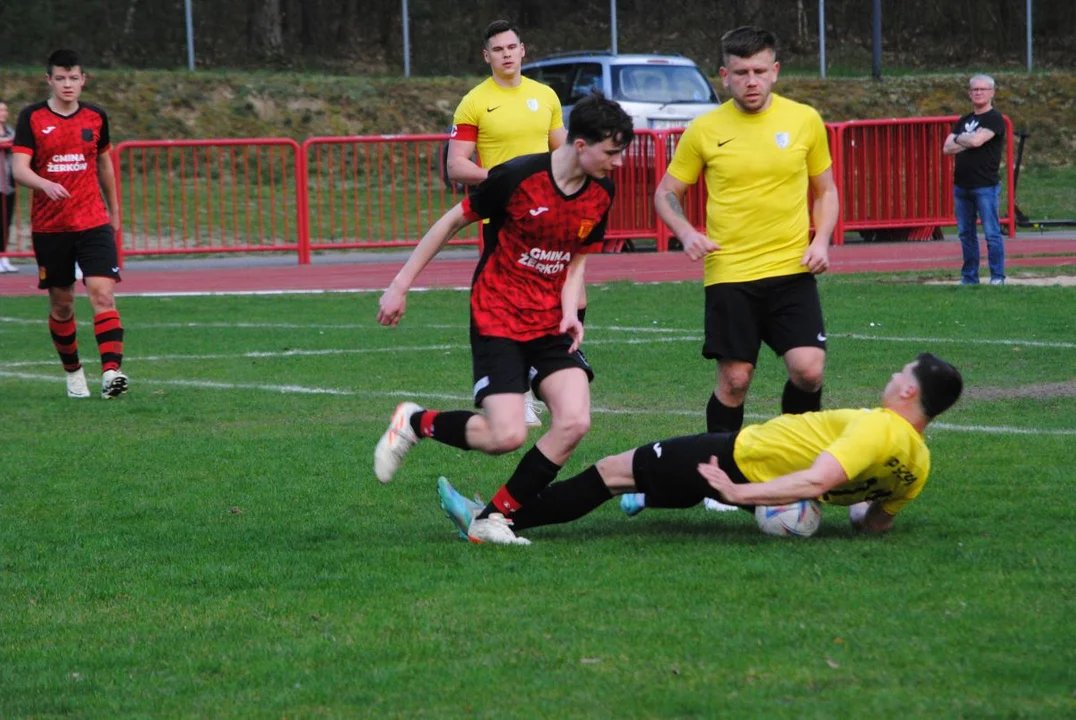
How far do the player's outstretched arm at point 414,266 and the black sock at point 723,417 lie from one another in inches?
53.9

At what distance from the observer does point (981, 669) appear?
4605 mm

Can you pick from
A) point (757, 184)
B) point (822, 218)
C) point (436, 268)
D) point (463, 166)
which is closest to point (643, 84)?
point (436, 268)

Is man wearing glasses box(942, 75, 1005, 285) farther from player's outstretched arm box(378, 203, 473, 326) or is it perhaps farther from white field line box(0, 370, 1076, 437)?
player's outstretched arm box(378, 203, 473, 326)

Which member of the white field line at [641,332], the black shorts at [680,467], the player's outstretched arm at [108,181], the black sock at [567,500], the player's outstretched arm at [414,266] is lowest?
the white field line at [641,332]

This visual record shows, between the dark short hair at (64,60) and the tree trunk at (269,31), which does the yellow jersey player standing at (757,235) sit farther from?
the tree trunk at (269,31)

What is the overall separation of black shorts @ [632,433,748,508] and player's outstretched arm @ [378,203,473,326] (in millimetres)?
1072

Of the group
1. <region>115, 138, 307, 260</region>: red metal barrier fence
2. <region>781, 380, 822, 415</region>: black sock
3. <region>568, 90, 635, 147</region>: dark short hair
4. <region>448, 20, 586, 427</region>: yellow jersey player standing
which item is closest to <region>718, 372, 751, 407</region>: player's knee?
<region>781, 380, 822, 415</region>: black sock

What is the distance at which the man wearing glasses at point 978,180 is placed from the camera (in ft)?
54.6

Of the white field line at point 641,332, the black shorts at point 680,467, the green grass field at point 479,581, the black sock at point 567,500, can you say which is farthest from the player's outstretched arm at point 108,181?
the black shorts at point 680,467

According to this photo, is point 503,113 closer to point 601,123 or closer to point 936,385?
point 601,123

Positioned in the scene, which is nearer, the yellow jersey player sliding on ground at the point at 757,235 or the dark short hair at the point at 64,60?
the yellow jersey player sliding on ground at the point at 757,235

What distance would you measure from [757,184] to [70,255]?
19.3 ft

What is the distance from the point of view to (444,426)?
6805 millimetres

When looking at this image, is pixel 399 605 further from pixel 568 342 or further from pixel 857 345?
pixel 857 345
